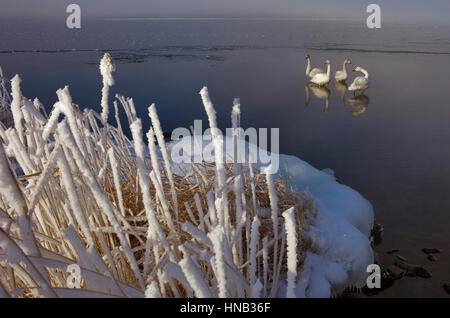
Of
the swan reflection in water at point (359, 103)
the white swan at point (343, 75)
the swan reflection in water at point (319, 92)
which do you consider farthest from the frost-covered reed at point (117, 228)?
the white swan at point (343, 75)

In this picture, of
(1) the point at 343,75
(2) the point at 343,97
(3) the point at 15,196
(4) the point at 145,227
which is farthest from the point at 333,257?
(1) the point at 343,75

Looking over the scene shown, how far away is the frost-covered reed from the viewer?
0.75m

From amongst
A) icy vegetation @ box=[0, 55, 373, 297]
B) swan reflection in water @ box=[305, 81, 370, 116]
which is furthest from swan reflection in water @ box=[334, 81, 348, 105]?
icy vegetation @ box=[0, 55, 373, 297]

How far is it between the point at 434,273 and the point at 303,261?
1.52 meters

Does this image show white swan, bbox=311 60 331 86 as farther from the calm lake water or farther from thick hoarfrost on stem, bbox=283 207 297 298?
thick hoarfrost on stem, bbox=283 207 297 298

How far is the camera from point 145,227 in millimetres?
1379

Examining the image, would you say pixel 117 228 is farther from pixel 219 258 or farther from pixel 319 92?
pixel 319 92

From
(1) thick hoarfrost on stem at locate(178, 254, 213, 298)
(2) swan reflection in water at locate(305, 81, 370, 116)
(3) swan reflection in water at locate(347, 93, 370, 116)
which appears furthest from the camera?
(2) swan reflection in water at locate(305, 81, 370, 116)

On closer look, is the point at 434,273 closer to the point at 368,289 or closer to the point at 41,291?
the point at 368,289

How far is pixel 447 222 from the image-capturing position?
3.32 meters

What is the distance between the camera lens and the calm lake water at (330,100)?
3.63 meters

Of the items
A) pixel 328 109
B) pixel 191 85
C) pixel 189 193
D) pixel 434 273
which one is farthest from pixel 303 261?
pixel 191 85

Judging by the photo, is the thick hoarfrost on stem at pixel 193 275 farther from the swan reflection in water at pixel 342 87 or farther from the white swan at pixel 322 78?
the white swan at pixel 322 78

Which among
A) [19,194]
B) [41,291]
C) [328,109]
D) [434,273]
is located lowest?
[434,273]
